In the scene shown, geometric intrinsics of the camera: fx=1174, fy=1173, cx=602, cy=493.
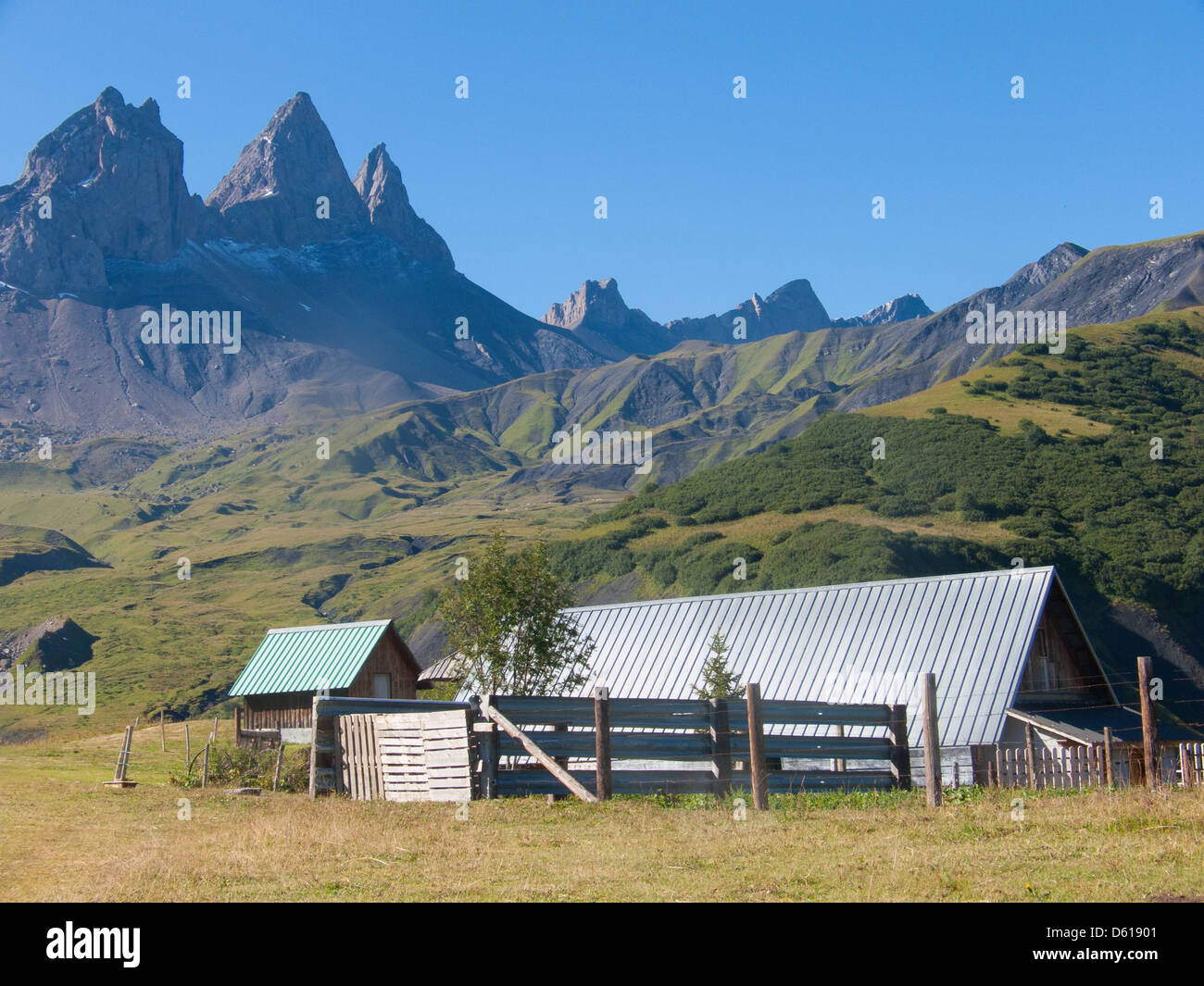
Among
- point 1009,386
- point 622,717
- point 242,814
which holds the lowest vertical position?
point 242,814

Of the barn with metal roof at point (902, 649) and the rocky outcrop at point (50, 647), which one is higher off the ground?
the barn with metal roof at point (902, 649)

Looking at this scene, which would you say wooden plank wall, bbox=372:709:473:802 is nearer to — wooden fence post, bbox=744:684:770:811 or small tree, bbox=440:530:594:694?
wooden fence post, bbox=744:684:770:811

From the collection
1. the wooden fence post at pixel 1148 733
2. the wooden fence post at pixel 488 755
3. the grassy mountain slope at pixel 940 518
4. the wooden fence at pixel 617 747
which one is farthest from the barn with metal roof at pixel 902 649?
the grassy mountain slope at pixel 940 518

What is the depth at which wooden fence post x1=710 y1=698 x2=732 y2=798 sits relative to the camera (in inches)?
622

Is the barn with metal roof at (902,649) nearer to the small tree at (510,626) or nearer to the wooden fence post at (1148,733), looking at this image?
the small tree at (510,626)

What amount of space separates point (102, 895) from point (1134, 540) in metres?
85.8

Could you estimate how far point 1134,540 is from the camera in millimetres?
83875

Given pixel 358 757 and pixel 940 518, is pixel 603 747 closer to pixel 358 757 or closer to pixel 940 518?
pixel 358 757

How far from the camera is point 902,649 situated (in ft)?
107

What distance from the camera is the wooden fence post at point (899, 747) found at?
1733 cm

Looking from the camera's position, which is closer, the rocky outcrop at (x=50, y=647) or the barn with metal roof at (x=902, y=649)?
the barn with metal roof at (x=902, y=649)

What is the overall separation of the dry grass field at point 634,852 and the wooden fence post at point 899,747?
1.86 meters
